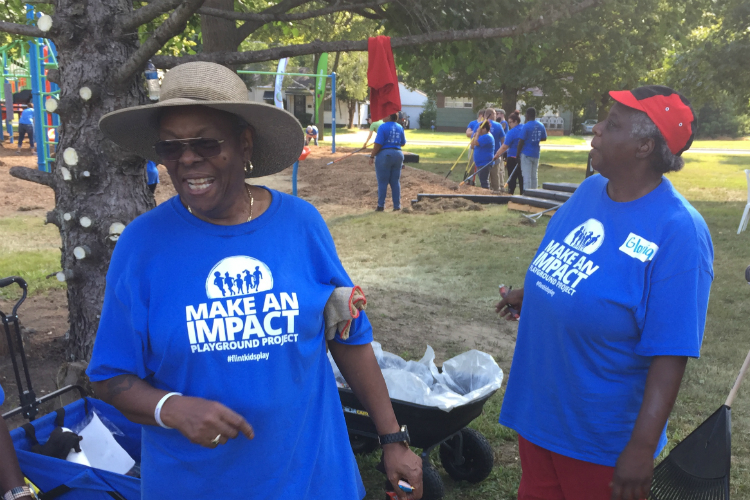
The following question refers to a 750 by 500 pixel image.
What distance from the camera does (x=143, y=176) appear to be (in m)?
4.03

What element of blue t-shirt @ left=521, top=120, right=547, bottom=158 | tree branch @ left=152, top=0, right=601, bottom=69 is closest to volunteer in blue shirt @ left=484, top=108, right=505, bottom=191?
blue t-shirt @ left=521, top=120, right=547, bottom=158

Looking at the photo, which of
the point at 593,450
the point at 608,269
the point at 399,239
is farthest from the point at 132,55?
the point at 399,239

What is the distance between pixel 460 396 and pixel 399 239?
24.0 ft

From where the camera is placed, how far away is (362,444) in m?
3.94

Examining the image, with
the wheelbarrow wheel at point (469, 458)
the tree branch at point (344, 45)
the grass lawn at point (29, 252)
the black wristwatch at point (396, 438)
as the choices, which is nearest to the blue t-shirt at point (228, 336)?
the black wristwatch at point (396, 438)

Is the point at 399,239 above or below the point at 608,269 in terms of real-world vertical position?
below

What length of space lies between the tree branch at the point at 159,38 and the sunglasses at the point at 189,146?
4.46 feet

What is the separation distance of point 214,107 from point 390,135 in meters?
10.8

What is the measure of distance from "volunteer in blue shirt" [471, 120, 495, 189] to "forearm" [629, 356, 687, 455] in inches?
554

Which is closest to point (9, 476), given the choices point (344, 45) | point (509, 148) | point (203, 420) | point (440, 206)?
point (203, 420)

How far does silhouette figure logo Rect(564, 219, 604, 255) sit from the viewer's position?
2189 mm

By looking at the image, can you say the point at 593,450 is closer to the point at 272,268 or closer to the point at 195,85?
the point at 272,268

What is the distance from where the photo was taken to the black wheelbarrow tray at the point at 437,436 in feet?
10.7

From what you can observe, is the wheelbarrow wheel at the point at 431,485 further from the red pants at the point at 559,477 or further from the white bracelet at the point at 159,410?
the white bracelet at the point at 159,410
